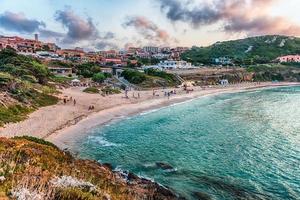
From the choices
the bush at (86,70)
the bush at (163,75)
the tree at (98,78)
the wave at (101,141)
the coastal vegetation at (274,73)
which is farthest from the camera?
the coastal vegetation at (274,73)

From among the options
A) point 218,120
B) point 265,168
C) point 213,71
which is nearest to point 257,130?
point 218,120

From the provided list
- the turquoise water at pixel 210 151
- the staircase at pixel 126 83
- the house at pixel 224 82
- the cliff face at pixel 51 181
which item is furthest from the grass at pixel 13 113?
the house at pixel 224 82

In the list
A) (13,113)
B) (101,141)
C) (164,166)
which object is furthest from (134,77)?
(164,166)

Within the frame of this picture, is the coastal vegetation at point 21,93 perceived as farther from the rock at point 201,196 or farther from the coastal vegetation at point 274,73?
the coastal vegetation at point 274,73

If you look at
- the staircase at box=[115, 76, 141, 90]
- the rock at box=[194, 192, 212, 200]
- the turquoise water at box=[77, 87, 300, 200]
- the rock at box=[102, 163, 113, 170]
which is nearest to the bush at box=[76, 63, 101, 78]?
the staircase at box=[115, 76, 141, 90]

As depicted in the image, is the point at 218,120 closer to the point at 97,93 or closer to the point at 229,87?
the point at 97,93

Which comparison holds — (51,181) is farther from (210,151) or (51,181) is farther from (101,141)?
(101,141)

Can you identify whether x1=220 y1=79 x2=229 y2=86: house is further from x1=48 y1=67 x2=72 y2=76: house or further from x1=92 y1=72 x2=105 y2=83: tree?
x1=48 y1=67 x2=72 y2=76: house
